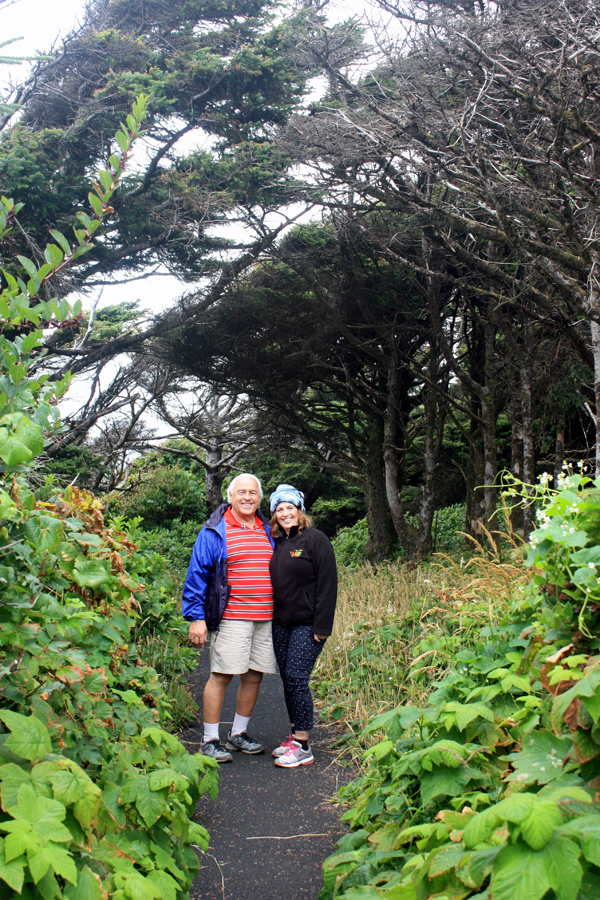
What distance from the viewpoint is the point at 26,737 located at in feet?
5.00

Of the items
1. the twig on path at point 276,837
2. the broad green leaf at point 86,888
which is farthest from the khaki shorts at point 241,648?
the broad green leaf at point 86,888

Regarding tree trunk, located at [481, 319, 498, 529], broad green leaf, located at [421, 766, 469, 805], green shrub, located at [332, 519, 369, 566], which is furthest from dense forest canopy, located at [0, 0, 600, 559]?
broad green leaf, located at [421, 766, 469, 805]

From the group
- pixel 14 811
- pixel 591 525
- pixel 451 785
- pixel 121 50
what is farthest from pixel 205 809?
pixel 121 50

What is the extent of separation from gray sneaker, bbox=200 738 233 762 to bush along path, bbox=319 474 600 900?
1.20 meters

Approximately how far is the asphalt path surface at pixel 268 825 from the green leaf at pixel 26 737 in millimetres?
1382

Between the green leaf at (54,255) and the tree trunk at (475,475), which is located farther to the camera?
the tree trunk at (475,475)

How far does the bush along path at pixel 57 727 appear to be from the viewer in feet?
4.62

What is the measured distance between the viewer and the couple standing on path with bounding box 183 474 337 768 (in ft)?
12.9

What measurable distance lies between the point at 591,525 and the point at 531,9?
5.38m

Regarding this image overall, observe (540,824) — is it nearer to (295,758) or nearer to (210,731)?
(295,758)

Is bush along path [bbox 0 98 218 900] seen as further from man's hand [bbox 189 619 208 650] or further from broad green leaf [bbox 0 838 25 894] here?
man's hand [bbox 189 619 208 650]

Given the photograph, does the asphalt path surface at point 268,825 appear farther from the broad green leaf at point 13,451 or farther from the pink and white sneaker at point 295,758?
the broad green leaf at point 13,451

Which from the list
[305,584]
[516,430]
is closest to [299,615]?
[305,584]

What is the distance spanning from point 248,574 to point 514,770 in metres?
2.38
